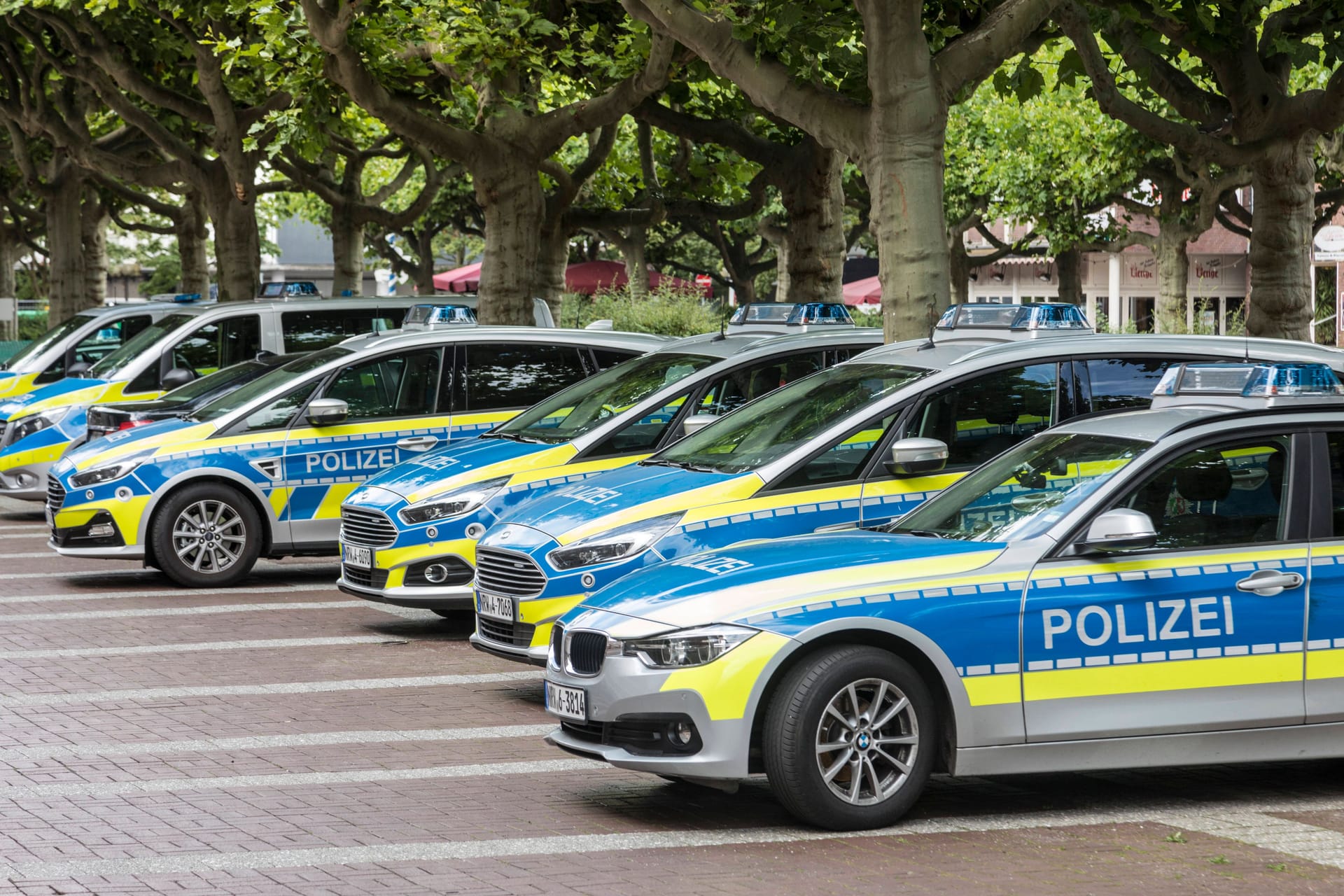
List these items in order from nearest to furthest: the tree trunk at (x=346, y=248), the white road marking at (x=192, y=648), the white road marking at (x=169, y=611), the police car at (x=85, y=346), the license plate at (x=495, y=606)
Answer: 1. the license plate at (x=495, y=606)
2. the white road marking at (x=192, y=648)
3. the white road marking at (x=169, y=611)
4. the police car at (x=85, y=346)
5. the tree trunk at (x=346, y=248)

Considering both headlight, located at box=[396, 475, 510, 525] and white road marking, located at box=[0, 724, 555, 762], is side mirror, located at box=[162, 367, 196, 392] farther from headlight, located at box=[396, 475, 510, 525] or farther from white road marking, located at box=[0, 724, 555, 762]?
white road marking, located at box=[0, 724, 555, 762]

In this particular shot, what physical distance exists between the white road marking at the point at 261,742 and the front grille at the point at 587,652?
1.43 metres

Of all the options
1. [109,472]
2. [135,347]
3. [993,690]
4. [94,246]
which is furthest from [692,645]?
[94,246]

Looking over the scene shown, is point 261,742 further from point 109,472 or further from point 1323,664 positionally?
point 109,472

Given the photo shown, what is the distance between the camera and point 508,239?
18359 millimetres

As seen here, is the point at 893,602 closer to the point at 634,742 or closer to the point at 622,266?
the point at 634,742

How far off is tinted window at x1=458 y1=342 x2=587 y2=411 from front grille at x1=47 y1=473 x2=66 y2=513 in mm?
2969

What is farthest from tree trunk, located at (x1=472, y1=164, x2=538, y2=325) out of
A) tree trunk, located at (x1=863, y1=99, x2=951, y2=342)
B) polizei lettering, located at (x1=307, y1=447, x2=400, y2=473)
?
tree trunk, located at (x1=863, y1=99, x2=951, y2=342)

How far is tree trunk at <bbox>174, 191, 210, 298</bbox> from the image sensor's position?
3472 cm

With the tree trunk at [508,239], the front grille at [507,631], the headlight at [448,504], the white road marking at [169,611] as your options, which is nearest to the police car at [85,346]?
the tree trunk at [508,239]

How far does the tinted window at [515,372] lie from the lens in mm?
12992

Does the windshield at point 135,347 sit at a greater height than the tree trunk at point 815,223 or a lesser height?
lesser

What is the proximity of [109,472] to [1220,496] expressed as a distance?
844 cm

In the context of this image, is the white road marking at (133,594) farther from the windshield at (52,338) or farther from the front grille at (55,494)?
the windshield at (52,338)
